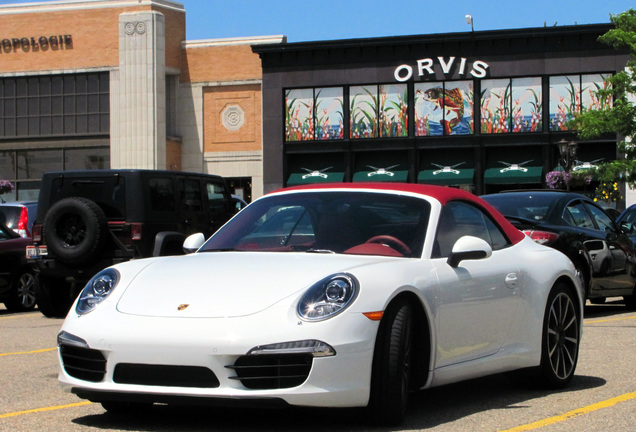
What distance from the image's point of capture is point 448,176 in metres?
53.8

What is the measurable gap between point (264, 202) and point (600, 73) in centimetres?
4800

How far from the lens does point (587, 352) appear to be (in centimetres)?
913

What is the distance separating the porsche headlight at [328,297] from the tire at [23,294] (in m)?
11.1

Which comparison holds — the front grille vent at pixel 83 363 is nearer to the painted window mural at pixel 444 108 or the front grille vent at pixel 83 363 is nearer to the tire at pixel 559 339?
the tire at pixel 559 339

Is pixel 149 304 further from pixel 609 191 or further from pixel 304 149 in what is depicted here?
pixel 304 149

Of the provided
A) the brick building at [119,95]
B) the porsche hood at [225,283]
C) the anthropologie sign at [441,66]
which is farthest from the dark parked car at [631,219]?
the brick building at [119,95]

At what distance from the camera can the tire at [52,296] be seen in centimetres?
1412

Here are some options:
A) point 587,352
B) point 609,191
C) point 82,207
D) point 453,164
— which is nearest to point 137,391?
point 587,352

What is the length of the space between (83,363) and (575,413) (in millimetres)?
2759

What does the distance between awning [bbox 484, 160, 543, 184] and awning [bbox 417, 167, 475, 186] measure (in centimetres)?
89

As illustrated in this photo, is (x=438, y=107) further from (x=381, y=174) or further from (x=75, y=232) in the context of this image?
(x=75, y=232)

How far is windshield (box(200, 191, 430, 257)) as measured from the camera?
6.17 metres

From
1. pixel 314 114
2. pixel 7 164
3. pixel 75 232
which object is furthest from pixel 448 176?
pixel 75 232

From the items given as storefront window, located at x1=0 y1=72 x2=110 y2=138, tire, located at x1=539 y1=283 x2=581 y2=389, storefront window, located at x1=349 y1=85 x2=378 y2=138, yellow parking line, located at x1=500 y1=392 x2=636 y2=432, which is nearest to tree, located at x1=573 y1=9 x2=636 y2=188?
storefront window, located at x1=349 y1=85 x2=378 y2=138
